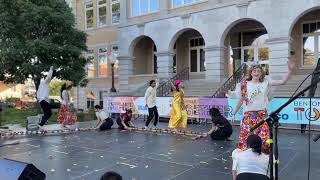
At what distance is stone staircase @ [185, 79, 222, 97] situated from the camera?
20.3 meters

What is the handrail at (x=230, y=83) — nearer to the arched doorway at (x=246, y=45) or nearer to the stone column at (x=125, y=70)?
the arched doorway at (x=246, y=45)

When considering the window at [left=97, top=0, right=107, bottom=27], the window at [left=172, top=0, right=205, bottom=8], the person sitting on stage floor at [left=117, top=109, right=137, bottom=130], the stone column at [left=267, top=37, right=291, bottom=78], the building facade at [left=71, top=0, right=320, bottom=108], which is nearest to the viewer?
the person sitting on stage floor at [left=117, top=109, right=137, bottom=130]

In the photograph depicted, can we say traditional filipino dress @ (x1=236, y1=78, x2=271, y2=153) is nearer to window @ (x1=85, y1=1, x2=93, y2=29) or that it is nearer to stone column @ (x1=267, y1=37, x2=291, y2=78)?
stone column @ (x1=267, y1=37, x2=291, y2=78)

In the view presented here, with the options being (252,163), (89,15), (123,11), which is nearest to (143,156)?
(252,163)

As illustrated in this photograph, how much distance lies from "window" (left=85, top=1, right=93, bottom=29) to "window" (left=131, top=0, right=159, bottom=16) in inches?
248

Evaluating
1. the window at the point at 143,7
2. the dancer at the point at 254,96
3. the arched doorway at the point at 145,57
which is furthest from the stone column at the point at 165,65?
the dancer at the point at 254,96

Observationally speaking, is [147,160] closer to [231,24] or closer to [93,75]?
[231,24]

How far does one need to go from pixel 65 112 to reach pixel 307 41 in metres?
13.4

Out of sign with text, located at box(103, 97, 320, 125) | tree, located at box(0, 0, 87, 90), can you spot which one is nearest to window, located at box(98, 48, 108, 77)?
tree, located at box(0, 0, 87, 90)

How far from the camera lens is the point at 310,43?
20.3 m

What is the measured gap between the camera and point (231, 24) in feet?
66.3

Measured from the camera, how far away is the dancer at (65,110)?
536 inches

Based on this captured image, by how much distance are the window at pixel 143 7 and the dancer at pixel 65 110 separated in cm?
1260

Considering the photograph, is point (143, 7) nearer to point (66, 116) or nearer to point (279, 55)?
point (279, 55)
